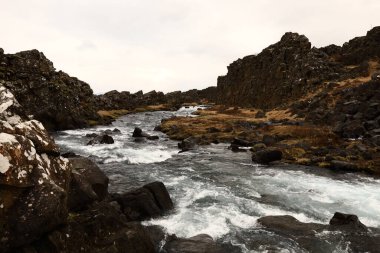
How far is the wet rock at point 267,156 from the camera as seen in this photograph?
1492 inches

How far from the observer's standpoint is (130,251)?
14.3m

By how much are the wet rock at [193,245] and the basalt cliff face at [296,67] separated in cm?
7317

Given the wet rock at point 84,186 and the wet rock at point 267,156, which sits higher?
the wet rock at point 84,186

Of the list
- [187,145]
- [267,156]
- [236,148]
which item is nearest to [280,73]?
[187,145]

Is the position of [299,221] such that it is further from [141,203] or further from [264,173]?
[264,173]

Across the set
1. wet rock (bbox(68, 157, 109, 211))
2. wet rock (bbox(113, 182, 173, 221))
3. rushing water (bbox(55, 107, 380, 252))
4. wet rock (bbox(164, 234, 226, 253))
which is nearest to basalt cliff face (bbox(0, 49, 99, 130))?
rushing water (bbox(55, 107, 380, 252))

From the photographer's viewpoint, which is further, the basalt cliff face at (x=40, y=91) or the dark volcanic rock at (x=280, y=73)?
the dark volcanic rock at (x=280, y=73)

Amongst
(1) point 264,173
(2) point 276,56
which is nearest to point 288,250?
(1) point 264,173

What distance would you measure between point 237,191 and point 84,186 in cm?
1417

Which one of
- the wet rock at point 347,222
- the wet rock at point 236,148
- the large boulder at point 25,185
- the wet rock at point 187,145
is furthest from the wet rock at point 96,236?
the wet rock at point 187,145

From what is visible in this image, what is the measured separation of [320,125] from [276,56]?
6114 cm

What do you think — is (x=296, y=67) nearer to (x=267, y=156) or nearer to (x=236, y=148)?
(x=236, y=148)

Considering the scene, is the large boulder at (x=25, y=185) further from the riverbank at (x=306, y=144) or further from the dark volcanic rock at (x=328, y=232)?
the riverbank at (x=306, y=144)

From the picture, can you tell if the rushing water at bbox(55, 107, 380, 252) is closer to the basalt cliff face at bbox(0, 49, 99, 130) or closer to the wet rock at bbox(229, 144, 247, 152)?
the wet rock at bbox(229, 144, 247, 152)
